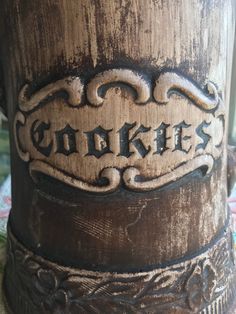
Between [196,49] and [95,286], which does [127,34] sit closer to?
[196,49]

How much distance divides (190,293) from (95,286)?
0.42 feet

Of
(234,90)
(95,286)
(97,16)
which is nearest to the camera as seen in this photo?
(97,16)

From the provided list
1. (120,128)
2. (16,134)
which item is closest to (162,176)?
(120,128)

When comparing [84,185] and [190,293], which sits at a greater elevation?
[84,185]

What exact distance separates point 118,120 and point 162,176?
87 mm

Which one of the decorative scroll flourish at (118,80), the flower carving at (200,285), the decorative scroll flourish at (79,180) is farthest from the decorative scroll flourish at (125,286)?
the decorative scroll flourish at (118,80)

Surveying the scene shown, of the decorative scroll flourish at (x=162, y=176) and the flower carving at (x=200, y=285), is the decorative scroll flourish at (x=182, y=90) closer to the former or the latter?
the decorative scroll flourish at (x=162, y=176)

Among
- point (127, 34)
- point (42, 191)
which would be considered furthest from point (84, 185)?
point (127, 34)

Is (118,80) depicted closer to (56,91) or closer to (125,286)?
(56,91)

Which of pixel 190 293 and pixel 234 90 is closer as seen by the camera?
pixel 190 293

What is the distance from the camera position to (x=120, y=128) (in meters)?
0.63

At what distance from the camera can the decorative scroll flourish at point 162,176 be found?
A: 0.64 meters

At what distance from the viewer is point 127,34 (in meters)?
0.60

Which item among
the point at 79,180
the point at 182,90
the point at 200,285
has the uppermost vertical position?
the point at 182,90
